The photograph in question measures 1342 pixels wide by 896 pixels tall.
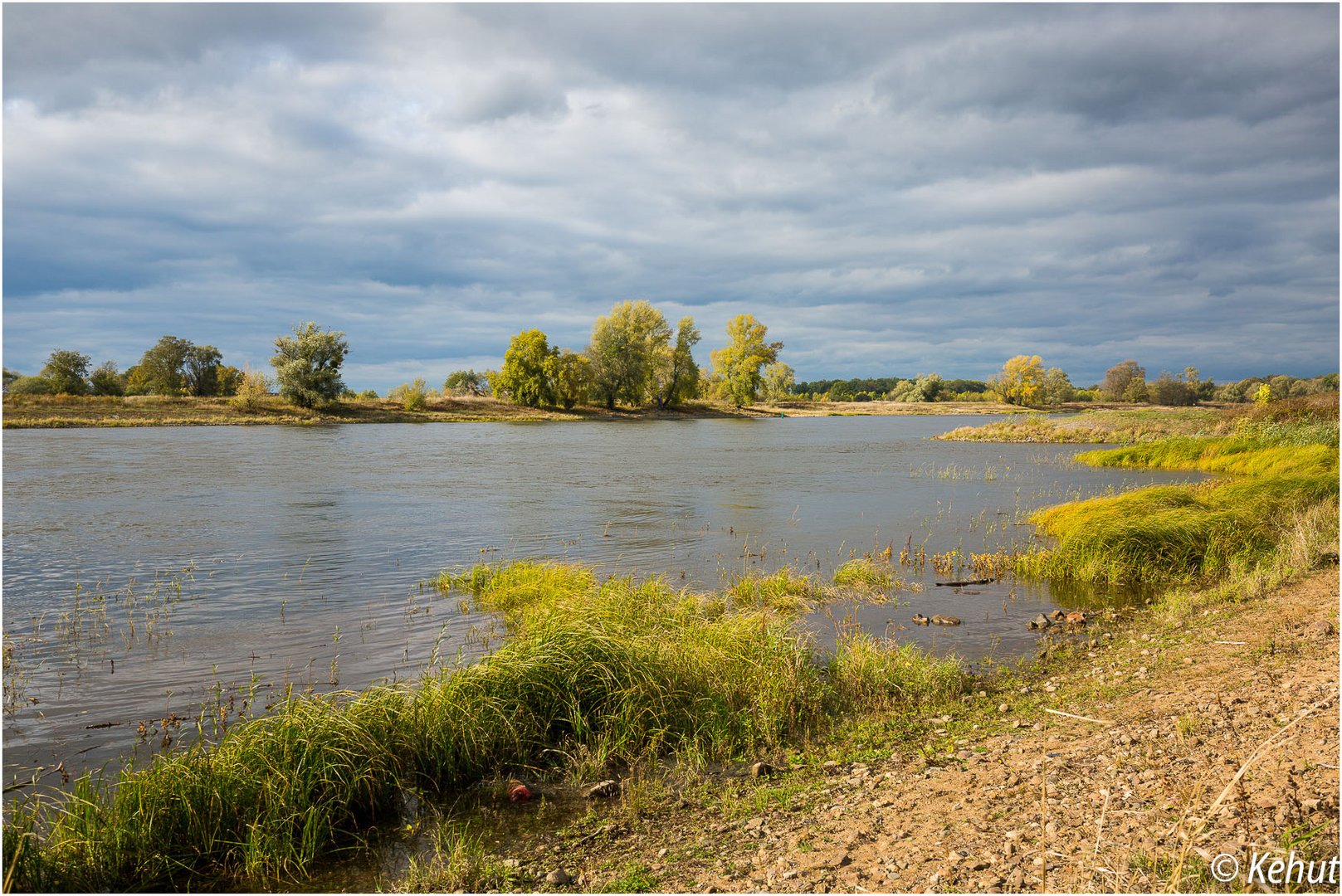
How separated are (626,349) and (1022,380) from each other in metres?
88.3

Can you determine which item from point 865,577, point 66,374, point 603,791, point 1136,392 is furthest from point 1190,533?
point 1136,392

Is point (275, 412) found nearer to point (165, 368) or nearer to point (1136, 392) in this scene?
point (165, 368)

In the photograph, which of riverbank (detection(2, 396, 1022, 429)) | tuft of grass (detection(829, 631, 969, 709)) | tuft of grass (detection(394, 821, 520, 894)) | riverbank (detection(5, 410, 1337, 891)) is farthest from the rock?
riverbank (detection(2, 396, 1022, 429))

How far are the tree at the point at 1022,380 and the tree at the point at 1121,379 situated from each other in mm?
12865

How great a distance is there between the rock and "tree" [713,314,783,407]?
118 m

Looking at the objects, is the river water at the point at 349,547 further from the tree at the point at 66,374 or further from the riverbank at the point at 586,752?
the tree at the point at 66,374

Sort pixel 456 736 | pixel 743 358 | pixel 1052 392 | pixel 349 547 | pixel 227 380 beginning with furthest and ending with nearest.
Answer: pixel 1052 392 < pixel 743 358 < pixel 227 380 < pixel 349 547 < pixel 456 736

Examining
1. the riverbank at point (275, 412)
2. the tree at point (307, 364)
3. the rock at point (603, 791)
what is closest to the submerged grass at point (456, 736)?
the rock at point (603, 791)

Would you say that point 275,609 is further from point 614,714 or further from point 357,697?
point 614,714

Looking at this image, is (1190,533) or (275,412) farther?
(275,412)

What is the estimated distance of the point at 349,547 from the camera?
18.8m

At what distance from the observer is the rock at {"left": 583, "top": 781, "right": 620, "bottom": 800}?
6.52 meters

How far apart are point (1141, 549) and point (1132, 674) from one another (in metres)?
7.61

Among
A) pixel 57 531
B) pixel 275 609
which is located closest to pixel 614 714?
pixel 275 609
